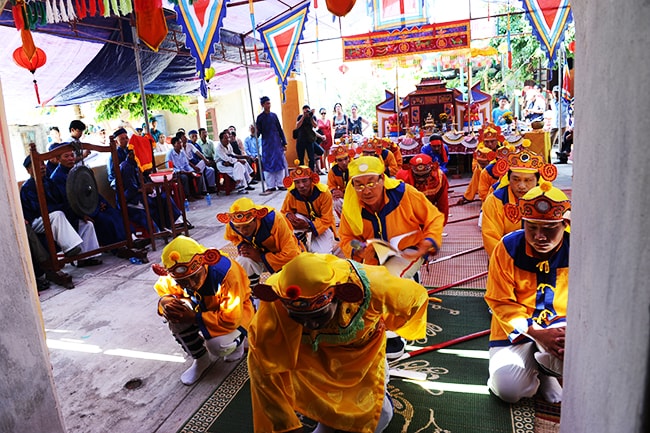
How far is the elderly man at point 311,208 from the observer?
14.5 feet

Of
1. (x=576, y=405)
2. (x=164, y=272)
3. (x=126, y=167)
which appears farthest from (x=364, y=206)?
(x=126, y=167)

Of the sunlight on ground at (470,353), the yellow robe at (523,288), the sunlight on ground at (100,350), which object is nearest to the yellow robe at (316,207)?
the sunlight on ground at (100,350)

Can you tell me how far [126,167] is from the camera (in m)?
5.96

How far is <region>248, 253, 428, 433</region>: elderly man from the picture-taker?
1.75m

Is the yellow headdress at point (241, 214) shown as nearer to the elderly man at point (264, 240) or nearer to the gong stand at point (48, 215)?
A: the elderly man at point (264, 240)

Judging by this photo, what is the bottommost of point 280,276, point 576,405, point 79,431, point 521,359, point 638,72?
point 79,431

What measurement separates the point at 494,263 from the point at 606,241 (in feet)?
4.69

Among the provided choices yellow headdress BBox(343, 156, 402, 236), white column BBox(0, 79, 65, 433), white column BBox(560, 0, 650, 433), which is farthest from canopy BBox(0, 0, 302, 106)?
white column BBox(560, 0, 650, 433)

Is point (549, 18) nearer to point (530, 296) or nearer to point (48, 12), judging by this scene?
point (530, 296)

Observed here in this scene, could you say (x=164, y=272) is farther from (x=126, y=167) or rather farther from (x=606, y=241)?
(x=126, y=167)

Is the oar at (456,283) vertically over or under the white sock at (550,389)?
over

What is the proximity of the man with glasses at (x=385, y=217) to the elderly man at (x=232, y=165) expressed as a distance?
→ 6718 millimetres

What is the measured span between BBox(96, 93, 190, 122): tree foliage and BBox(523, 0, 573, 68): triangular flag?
28.2 ft

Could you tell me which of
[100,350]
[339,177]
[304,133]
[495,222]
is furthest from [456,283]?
[304,133]
